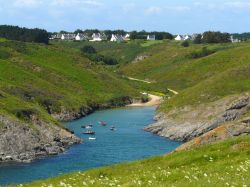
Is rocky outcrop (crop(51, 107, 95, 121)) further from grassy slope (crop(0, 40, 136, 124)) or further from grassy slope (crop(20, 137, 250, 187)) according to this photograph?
grassy slope (crop(20, 137, 250, 187))

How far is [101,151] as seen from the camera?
99.4 meters

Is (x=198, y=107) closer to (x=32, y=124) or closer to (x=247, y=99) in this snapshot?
(x=247, y=99)

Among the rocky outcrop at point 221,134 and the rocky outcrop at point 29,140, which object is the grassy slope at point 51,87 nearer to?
the rocky outcrop at point 29,140

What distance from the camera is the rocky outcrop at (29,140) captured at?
91.8 metres

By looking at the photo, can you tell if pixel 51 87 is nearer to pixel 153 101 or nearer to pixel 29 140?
pixel 153 101

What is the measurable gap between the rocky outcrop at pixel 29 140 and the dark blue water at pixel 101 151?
2734mm

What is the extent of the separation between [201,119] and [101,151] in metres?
29.3

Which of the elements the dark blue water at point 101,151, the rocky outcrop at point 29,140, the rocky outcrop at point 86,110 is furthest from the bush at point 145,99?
the rocky outcrop at point 29,140

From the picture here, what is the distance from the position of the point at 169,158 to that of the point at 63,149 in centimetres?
6275

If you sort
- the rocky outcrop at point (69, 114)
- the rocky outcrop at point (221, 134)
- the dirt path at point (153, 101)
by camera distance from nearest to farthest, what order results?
the rocky outcrop at point (221, 134), the rocky outcrop at point (69, 114), the dirt path at point (153, 101)

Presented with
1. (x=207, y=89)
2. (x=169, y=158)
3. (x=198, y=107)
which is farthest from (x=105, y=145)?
(x=169, y=158)

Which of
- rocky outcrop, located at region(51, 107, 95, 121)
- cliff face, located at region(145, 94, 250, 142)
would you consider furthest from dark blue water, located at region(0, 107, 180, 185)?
rocky outcrop, located at region(51, 107, 95, 121)

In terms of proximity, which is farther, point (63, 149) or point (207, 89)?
point (207, 89)

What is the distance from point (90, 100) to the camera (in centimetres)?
17525
